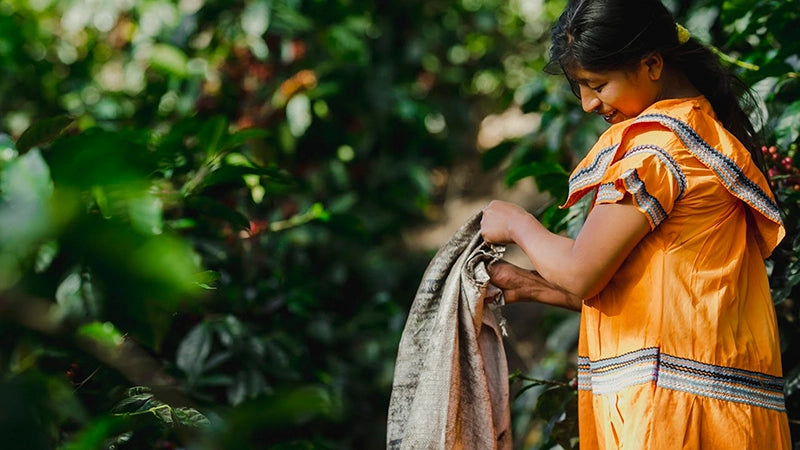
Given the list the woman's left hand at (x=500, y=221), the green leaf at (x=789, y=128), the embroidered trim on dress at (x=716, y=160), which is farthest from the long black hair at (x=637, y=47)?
the green leaf at (x=789, y=128)

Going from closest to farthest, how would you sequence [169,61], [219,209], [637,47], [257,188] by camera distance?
1. [637,47]
2. [219,209]
3. [257,188]
4. [169,61]

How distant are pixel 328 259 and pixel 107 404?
94.1 inches

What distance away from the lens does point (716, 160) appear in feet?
3.79

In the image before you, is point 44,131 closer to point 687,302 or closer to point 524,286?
point 524,286

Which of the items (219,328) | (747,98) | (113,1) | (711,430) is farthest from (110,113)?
(711,430)

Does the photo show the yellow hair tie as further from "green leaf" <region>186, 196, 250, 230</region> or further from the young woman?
"green leaf" <region>186, 196, 250, 230</region>

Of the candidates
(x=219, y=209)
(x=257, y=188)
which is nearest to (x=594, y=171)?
(x=219, y=209)

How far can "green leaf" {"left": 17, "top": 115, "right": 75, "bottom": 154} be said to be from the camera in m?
1.34

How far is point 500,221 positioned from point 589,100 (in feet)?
0.70

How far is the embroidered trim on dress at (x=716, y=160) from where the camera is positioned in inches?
45.2

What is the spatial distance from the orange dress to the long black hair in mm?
89

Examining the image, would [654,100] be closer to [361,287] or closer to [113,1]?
[361,287]

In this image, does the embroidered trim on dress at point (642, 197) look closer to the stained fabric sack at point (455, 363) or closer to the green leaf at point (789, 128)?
the stained fabric sack at point (455, 363)

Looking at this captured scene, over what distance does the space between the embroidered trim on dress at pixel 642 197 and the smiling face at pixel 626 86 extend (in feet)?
0.52
